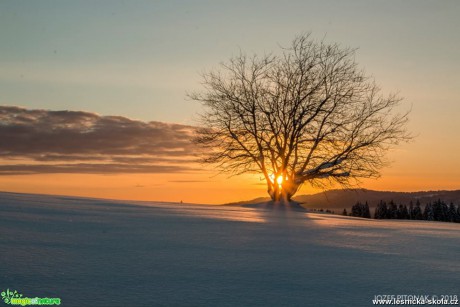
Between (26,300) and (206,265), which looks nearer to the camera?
(26,300)

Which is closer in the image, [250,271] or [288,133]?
[250,271]

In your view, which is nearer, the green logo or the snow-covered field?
the green logo

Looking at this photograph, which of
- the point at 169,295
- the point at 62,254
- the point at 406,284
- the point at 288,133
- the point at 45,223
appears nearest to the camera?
the point at 169,295

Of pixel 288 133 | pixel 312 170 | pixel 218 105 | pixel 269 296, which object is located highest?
pixel 218 105

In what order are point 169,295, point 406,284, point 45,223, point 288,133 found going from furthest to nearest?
point 288,133, point 45,223, point 406,284, point 169,295

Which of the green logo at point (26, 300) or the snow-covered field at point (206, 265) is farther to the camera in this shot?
the snow-covered field at point (206, 265)

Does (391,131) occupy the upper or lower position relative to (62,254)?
upper

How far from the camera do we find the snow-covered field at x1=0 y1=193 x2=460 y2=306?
143 inches

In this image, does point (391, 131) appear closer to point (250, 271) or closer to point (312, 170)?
point (312, 170)

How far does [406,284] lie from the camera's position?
14.3 feet

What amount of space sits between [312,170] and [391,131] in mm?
3910

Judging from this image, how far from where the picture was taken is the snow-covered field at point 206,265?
3.62 meters

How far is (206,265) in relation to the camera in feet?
15.2

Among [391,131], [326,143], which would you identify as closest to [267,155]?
[326,143]
